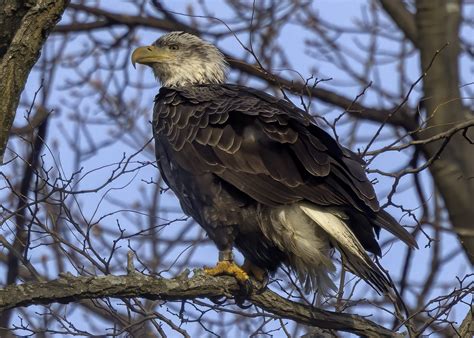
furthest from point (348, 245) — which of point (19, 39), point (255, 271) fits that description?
point (19, 39)

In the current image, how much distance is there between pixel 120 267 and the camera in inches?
268

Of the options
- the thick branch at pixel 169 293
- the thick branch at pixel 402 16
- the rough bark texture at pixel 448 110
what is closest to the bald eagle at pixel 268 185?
the thick branch at pixel 169 293

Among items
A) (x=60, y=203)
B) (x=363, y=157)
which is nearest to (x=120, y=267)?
(x=60, y=203)

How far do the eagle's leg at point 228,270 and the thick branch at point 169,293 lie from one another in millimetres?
47

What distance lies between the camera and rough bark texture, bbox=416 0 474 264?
21.5 feet

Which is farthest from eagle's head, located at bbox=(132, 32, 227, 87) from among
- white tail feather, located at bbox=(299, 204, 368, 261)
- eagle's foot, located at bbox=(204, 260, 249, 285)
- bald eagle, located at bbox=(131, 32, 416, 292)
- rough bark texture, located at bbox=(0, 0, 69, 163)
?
rough bark texture, located at bbox=(0, 0, 69, 163)

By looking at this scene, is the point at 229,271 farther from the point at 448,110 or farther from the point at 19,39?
the point at 448,110

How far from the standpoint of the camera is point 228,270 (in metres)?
5.21

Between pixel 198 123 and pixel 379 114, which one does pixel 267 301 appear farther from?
pixel 379 114

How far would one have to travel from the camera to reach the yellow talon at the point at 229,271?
202 inches

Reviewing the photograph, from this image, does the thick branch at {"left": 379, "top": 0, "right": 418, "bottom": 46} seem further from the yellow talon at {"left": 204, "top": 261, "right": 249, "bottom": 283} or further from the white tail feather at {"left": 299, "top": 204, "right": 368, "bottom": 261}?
the yellow talon at {"left": 204, "top": 261, "right": 249, "bottom": 283}

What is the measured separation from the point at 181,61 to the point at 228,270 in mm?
1864

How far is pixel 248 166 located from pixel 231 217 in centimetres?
28

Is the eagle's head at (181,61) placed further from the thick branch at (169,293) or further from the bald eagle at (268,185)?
the thick branch at (169,293)
